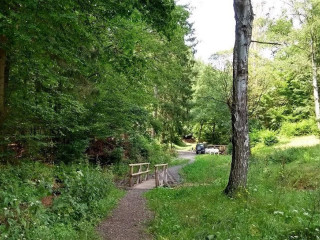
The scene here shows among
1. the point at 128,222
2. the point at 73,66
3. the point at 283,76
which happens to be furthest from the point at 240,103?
the point at 283,76

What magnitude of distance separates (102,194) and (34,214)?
4.23m

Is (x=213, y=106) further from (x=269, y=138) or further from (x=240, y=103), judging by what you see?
(x=240, y=103)

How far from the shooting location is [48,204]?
6.41 metres

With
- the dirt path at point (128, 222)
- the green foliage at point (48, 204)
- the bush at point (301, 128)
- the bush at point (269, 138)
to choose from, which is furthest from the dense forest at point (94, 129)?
the bush at point (301, 128)

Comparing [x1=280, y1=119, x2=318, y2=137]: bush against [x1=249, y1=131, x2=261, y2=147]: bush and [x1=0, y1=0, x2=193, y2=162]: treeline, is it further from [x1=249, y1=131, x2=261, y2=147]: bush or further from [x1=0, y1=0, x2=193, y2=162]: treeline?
[x1=0, y1=0, x2=193, y2=162]: treeline

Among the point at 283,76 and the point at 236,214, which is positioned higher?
the point at 283,76

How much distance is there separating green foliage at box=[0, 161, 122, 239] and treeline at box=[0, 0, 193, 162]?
1743 millimetres

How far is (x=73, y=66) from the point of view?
36.5 ft

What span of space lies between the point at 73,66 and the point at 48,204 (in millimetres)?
6357

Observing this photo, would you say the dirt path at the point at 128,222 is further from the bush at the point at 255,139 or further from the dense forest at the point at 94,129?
the bush at the point at 255,139

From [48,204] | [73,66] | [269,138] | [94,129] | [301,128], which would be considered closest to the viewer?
[48,204]

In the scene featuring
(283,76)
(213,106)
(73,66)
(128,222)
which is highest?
(283,76)

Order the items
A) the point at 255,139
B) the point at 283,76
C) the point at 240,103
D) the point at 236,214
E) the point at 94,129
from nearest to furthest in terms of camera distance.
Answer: the point at 236,214 → the point at 240,103 → the point at 94,129 → the point at 255,139 → the point at 283,76

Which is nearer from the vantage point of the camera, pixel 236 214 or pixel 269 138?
pixel 236 214
